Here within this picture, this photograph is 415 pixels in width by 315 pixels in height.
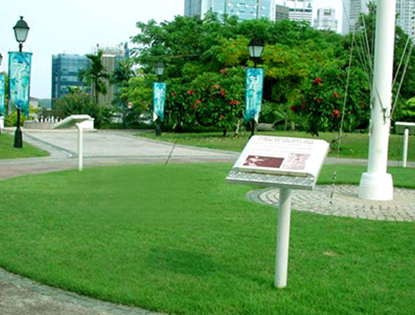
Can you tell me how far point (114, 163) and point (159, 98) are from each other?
1576 cm

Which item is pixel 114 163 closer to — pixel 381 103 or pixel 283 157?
pixel 381 103

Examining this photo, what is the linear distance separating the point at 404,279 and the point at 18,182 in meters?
8.56

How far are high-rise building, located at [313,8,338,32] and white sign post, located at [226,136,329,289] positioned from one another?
3618 centimetres

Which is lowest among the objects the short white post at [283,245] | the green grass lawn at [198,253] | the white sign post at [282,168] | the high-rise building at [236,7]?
the green grass lawn at [198,253]

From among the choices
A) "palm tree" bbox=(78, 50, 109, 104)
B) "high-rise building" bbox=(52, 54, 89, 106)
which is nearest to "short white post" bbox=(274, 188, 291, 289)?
"palm tree" bbox=(78, 50, 109, 104)

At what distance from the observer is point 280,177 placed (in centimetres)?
516

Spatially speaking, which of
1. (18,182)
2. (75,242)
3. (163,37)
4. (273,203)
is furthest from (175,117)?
(75,242)

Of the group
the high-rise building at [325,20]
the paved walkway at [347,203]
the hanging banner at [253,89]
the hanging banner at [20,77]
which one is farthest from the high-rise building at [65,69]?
the paved walkway at [347,203]

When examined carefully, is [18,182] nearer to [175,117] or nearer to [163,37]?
[175,117]

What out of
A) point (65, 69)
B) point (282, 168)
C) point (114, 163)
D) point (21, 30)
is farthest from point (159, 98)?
point (65, 69)

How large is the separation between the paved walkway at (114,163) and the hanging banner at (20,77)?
2.12 meters

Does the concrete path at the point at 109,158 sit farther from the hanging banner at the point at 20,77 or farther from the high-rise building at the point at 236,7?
the high-rise building at the point at 236,7

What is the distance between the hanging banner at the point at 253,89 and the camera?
24781mm

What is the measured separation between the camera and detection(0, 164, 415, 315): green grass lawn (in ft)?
16.9
